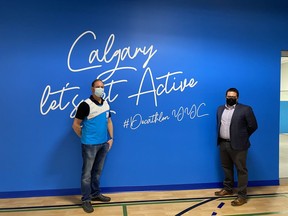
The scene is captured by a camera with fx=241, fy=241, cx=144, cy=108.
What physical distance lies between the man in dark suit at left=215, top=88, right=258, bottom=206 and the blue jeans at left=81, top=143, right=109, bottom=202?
1.64 m

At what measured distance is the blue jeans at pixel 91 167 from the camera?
3.01 meters

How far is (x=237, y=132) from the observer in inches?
125

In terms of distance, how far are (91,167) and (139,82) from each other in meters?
1.37

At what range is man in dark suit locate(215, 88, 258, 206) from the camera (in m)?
3.18

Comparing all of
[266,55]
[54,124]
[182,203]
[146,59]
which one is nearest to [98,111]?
[54,124]

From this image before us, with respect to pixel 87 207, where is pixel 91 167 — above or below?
above

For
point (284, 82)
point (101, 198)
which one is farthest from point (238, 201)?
point (284, 82)

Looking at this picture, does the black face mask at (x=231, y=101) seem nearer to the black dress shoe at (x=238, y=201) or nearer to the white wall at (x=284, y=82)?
the black dress shoe at (x=238, y=201)

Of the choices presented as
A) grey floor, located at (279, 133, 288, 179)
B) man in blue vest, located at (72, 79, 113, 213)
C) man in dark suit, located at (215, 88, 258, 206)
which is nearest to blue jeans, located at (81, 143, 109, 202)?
man in blue vest, located at (72, 79, 113, 213)

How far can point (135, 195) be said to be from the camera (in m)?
3.46

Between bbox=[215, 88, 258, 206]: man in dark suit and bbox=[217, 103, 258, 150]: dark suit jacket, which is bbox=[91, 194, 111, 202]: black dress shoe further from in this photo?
bbox=[217, 103, 258, 150]: dark suit jacket

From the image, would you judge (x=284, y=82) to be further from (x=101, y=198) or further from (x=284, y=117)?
(x=101, y=198)

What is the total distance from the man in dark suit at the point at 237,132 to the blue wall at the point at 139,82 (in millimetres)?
335

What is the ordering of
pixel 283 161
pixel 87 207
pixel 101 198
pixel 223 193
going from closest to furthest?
pixel 87 207 < pixel 101 198 < pixel 223 193 < pixel 283 161
